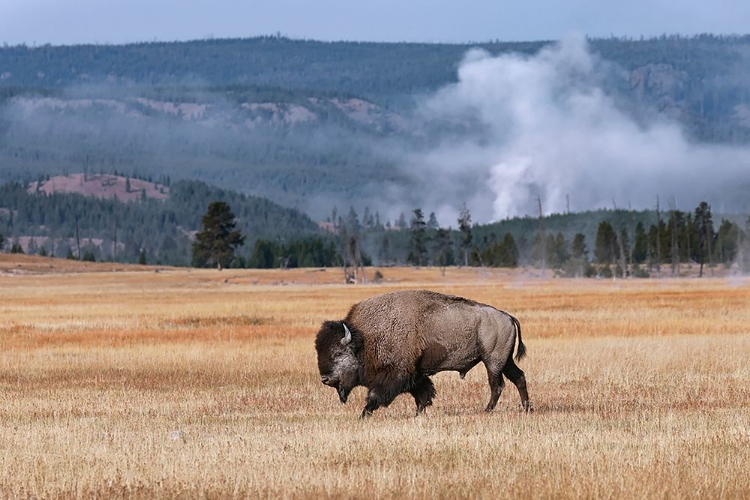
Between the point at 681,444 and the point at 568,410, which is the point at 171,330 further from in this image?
the point at 681,444

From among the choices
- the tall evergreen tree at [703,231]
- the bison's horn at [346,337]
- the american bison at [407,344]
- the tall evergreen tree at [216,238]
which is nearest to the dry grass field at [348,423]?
the american bison at [407,344]

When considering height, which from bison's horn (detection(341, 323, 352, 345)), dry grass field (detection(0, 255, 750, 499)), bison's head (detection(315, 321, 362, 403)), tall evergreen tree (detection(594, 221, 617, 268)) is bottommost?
dry grass field (detection(0, 255, 750, 499))

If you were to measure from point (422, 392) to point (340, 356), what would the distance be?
134 cm

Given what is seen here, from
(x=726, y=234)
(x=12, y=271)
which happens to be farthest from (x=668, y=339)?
(x=726, y=234)

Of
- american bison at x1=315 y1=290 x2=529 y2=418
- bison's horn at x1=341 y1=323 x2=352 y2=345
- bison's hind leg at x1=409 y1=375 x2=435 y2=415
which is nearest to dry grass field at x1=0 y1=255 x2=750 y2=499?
bison's hind leg at x1=409 y1=375 x2=435 y2=415

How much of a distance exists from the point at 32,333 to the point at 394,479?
29.3 m

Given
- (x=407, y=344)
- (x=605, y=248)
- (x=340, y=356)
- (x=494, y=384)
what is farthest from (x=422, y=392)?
(x=605, y=248)

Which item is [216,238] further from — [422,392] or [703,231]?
[422,392]

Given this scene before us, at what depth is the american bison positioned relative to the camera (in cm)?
1705

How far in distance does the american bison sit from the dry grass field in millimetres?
577

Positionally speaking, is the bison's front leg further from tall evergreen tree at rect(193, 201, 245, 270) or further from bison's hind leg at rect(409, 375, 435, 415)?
tall evergreen tree at rect(193, 201, 245, 270)

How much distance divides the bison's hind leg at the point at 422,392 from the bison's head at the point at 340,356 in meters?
0.88

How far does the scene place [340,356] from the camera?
17.2 m

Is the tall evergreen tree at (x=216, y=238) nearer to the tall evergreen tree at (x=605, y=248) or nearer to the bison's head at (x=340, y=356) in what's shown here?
the tall evergreen tree at (x=605, y=248)
